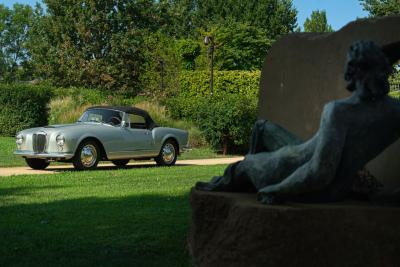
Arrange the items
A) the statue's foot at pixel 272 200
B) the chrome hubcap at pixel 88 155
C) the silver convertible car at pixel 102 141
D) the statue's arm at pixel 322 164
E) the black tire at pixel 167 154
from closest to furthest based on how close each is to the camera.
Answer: the statue's arm at pixel 322 164 → the statue's foot at pixel 272 200 → the silver convertible car at pixel 102 141 → the chrome hubcap at pixel 88 155 → the black tire at pixel 167 154

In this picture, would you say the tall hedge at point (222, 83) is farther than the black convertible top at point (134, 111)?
Yes

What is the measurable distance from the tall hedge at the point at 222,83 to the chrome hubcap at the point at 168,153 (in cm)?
1643

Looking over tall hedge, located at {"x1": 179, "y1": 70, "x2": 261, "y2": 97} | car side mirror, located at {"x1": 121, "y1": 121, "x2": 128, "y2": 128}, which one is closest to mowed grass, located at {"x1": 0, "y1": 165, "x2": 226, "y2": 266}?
car side mirror, located at {"x1": 121, "y1": 121, "x2": 128, "y2": 128}

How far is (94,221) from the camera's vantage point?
7.18 m

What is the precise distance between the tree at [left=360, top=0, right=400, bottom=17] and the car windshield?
49.3ft

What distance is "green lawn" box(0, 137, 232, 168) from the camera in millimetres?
16250

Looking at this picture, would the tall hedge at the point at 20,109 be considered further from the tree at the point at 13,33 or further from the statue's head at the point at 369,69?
the tree at the point at 13,33

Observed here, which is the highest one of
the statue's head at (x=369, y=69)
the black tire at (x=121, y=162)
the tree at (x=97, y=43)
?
the tree at (x=97, y=43)

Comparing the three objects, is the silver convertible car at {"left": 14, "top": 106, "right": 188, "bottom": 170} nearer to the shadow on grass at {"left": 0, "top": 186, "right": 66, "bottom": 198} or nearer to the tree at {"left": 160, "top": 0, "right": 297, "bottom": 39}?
the shadow on grass at {"left": 0, "top": 186, "right": 66, "bottom": 198}

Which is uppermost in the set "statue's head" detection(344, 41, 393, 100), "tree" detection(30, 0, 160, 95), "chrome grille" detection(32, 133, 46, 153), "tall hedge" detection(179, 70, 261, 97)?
"tree" detection(30, 0, 160, 95)

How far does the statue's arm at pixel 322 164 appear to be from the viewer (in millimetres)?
3797

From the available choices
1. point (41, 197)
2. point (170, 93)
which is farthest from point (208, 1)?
point (41, 197)

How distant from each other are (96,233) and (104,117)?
9.54 m

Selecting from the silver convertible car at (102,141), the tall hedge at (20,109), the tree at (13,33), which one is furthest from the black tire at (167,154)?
the tree at (13,33)
